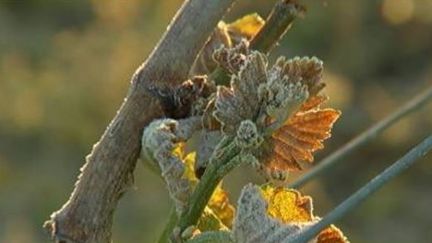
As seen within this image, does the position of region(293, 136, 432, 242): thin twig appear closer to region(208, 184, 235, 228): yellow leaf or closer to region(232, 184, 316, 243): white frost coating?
region(232, 184, 316, 243): white frost coating

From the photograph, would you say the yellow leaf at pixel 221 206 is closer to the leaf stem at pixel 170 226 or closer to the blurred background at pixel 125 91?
the leaf stem at pixel 170 226

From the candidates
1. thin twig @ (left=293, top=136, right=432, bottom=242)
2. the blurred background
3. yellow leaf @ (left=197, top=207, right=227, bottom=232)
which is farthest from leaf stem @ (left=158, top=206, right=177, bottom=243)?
the blurred background

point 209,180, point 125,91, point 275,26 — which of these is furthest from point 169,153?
point 125,91

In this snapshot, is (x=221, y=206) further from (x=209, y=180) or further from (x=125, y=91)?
(x=125, y=91)

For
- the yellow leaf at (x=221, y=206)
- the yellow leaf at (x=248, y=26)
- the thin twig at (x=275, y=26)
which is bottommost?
the yellow leaf at (x=221, y=206)

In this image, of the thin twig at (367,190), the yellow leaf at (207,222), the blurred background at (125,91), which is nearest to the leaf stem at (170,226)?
the yellow leaf at (207,222)

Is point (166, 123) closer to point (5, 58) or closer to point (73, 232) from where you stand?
point (73, 232)
